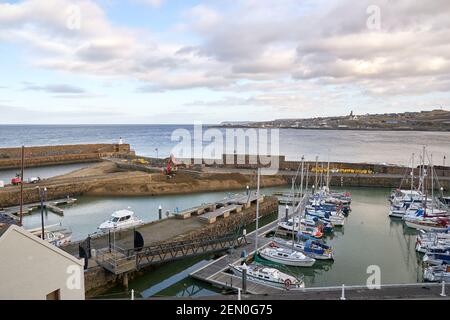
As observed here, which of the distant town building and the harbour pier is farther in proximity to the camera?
the harbour pier

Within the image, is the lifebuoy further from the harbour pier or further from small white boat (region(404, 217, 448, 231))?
small white boat (region(404, 217, 448, 231))

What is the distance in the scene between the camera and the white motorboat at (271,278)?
658 inches

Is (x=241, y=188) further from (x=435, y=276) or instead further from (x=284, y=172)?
(x=435, y=276)

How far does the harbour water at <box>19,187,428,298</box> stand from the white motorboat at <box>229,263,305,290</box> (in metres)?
1.88

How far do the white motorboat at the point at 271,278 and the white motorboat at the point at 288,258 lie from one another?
2.34 m

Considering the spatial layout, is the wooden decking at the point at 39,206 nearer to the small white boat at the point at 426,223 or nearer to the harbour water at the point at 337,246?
the harbour water at the point at 337,246

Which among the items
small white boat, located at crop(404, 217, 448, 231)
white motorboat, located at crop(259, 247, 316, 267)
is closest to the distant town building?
white motorboat, located at crop(259, 247, 316, 267)

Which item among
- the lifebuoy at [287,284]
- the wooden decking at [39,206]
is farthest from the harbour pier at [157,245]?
the wooden decking at [39,206]

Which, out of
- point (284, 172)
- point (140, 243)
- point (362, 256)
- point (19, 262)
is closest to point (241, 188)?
Result: point (284, 172)

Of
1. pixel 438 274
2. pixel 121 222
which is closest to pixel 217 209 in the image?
pixel 121 222

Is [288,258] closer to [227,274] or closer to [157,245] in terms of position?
[227,274]

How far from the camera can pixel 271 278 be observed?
56.2 feet

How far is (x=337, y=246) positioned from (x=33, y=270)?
21.0m

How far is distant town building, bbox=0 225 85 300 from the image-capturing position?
687cm
